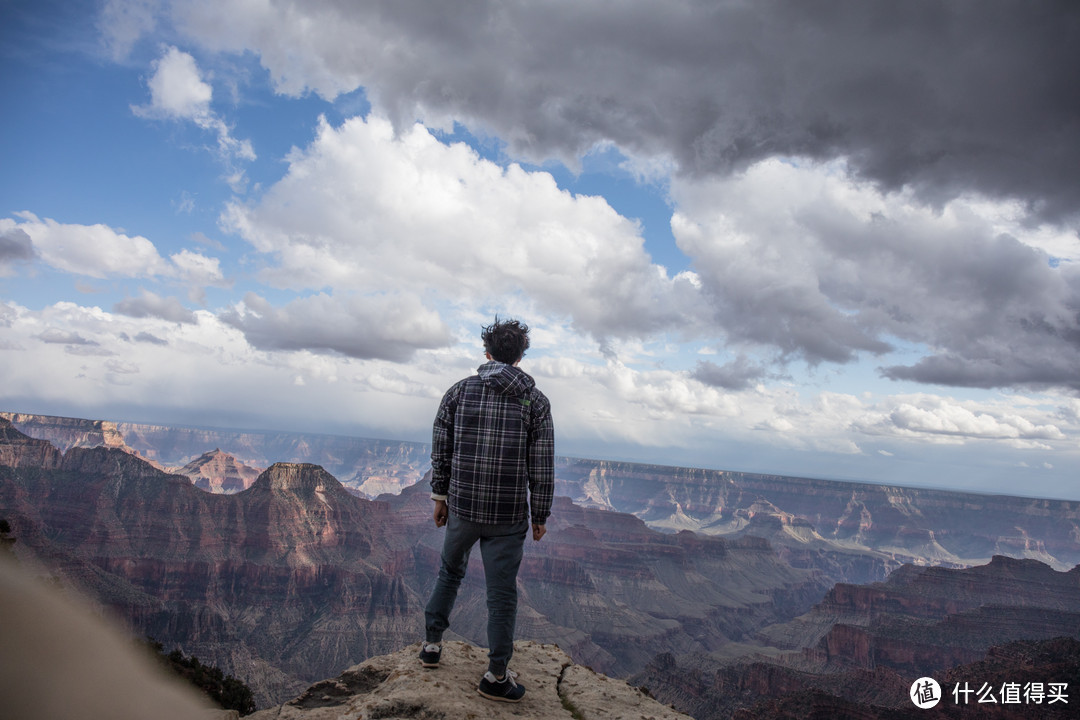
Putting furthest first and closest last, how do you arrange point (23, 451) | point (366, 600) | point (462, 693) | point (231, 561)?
point (366, 600)
point (23, 451)
point (231, 561)
point (462, 693)

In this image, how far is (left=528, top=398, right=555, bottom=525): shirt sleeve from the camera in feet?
19.5

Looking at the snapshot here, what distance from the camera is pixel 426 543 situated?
134375 millimetres

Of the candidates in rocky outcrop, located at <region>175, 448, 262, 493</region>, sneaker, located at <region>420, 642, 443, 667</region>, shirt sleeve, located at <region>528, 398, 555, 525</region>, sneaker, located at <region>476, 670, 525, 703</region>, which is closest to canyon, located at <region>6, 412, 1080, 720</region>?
rocky outcrop, located at <region>175, 448, 262, 493</region>

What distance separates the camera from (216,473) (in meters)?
169

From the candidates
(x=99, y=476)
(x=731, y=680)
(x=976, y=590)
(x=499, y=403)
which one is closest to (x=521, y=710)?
(x=499, y=403)

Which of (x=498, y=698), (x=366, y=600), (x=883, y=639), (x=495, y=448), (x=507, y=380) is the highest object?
(x=507, y=380)

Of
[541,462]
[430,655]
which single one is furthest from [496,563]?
[430,655]

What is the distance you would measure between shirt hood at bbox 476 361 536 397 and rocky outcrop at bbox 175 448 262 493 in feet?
594

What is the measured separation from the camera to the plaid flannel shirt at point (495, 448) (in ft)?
19.0

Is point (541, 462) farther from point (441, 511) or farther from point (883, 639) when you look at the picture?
point (883, 639)

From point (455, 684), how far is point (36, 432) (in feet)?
623

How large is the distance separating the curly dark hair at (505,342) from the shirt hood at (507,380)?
12.1 inches

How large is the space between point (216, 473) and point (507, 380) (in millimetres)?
190531
